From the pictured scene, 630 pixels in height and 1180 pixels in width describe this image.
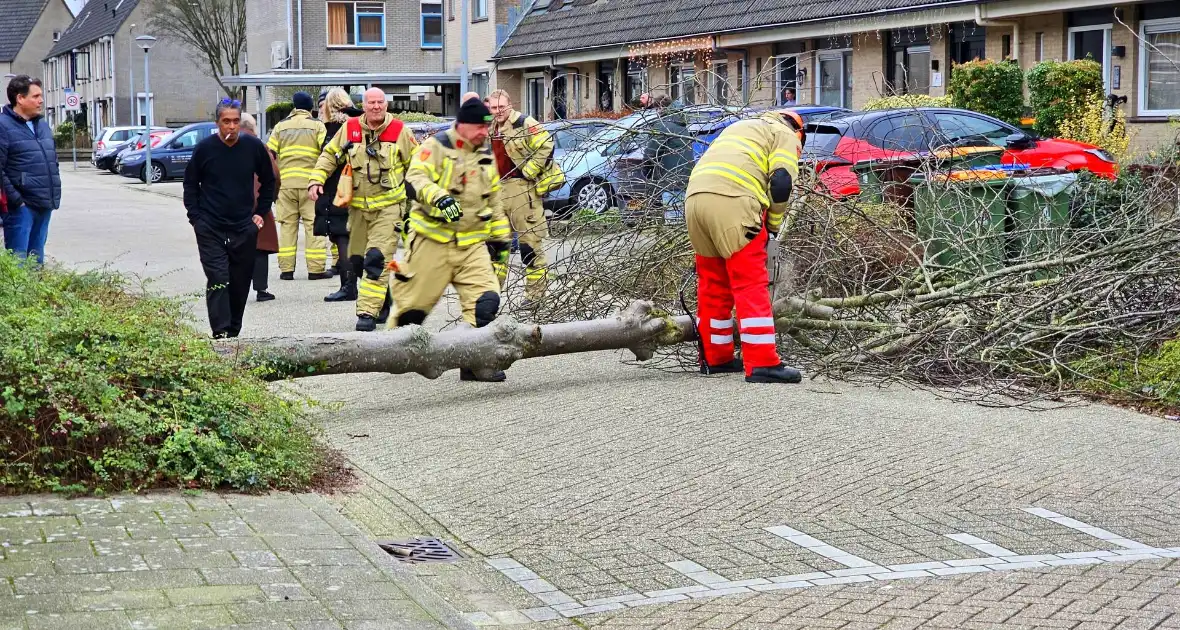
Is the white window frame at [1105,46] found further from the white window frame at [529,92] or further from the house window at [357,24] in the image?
the house window at [357,24]

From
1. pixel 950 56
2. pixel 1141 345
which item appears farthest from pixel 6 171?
pixel 950 56

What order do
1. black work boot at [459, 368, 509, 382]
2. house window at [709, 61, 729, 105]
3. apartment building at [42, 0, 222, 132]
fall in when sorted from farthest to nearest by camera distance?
apartment building at [42, 0, 222, 132] < house window at [709, 61, 729, 105] < black work boot at [459, 368, 509, 382]

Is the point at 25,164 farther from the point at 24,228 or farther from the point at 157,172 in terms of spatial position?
the point at 157,172

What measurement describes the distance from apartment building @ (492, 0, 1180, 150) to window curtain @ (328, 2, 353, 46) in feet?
45.1

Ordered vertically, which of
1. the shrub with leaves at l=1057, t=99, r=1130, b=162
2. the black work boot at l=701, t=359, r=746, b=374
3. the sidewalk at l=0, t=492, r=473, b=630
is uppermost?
the shrub with leaves at l=1057, t=99, r=1130, b=162

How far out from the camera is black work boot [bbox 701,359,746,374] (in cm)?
910

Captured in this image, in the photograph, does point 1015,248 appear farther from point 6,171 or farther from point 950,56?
point 950,56

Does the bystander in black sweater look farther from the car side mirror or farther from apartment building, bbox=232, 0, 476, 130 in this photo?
apartment building, bbox=232, 0, 476, 130

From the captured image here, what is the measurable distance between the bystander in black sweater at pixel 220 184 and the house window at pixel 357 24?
42.3 m

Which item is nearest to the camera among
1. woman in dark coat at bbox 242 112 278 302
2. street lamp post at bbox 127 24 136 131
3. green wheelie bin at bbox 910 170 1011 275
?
green wheelie bin at bbox 910 170 1011 275

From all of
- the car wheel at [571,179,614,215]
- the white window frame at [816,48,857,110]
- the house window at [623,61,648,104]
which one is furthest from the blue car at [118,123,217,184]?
the car wheel at [571,179,614,215]

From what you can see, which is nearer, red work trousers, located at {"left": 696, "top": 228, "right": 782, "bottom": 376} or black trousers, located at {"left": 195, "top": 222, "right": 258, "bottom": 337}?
red work trousers, located at {"left": 696, "top": 228, "right": 782, "bottom": 376}

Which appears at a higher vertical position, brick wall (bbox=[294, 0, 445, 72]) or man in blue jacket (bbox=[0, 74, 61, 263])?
brick wall (bbox=[294, 0, 445, 72])

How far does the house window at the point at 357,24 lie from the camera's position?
51125 millimetres
